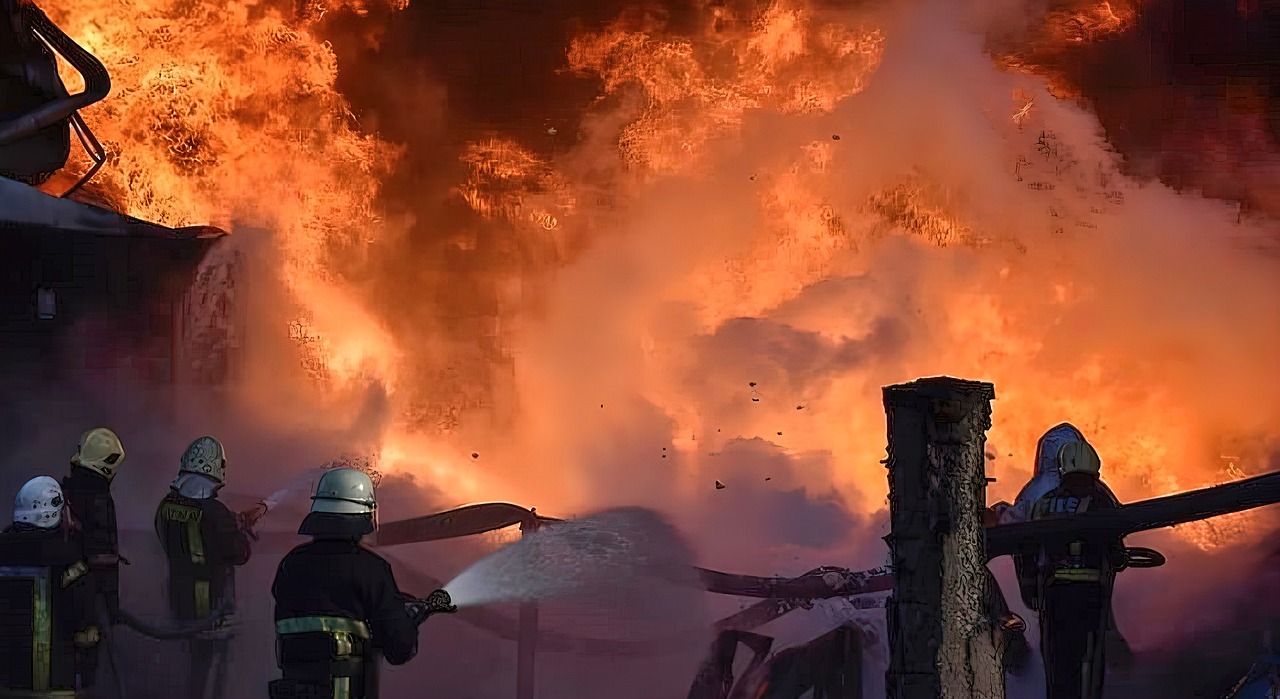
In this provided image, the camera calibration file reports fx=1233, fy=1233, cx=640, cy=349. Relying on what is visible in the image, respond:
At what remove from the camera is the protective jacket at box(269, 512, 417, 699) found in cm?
512

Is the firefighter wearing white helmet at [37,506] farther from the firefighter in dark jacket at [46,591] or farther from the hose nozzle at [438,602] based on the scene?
the hose nozzle at [438,602]

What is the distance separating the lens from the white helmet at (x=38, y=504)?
6461 mm

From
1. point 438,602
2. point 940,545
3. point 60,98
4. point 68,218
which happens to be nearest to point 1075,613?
point 940,545

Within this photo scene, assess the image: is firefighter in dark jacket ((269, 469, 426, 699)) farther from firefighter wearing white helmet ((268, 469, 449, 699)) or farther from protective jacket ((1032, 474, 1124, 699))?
protective jacket ((1032, 474, 1124, 699))

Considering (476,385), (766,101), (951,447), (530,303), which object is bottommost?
(951,447)

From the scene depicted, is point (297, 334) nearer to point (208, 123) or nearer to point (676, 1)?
point (208, 123)

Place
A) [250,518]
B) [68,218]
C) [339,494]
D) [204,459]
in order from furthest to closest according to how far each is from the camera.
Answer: [68,218], [250,518], [204,459], [339,494]

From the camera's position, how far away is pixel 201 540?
7.91m

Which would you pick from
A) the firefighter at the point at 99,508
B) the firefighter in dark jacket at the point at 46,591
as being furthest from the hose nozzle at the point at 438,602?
the firefighter at the point at 99,508

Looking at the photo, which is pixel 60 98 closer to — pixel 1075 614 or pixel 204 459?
pixel 204 459

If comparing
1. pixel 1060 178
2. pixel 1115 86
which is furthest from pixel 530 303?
pixel 1115 86

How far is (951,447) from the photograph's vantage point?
12.0 feet

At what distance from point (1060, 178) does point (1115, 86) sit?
82 centimetres

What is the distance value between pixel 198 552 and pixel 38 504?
1539 mm
